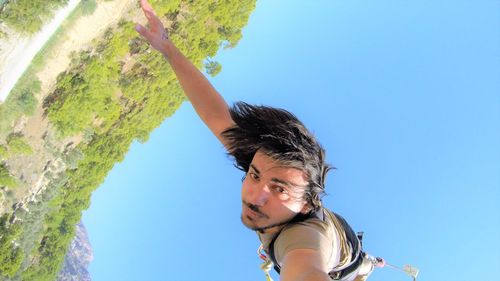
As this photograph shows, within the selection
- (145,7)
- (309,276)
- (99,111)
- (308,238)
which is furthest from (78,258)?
(309,276)

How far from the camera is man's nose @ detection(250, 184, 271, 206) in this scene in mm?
4004

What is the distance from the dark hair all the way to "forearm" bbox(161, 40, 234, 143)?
0.35 metres

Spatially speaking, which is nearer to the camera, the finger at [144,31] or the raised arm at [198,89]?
the raised arm at [198,89]

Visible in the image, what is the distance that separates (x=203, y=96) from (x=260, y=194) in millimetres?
1877

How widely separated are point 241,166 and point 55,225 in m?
32.8

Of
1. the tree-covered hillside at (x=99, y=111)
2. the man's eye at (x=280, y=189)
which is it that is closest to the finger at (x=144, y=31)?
the man's eye at (x=280, y=189)

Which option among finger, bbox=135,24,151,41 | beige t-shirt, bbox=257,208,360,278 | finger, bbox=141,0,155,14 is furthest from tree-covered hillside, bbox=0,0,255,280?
beige t-shirt, bbox=257,208,360,278

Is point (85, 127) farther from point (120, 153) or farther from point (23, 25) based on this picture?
point (23, 25)

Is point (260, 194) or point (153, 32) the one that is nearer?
point (260, 194)

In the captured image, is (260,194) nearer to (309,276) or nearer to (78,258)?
(309,276)

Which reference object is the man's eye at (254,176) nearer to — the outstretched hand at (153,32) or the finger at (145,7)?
the outstretched hand at (153,32)

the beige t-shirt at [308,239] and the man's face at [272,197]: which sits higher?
the man's face at [272,197]

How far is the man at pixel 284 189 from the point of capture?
3713mm

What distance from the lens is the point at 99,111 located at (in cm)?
2923
